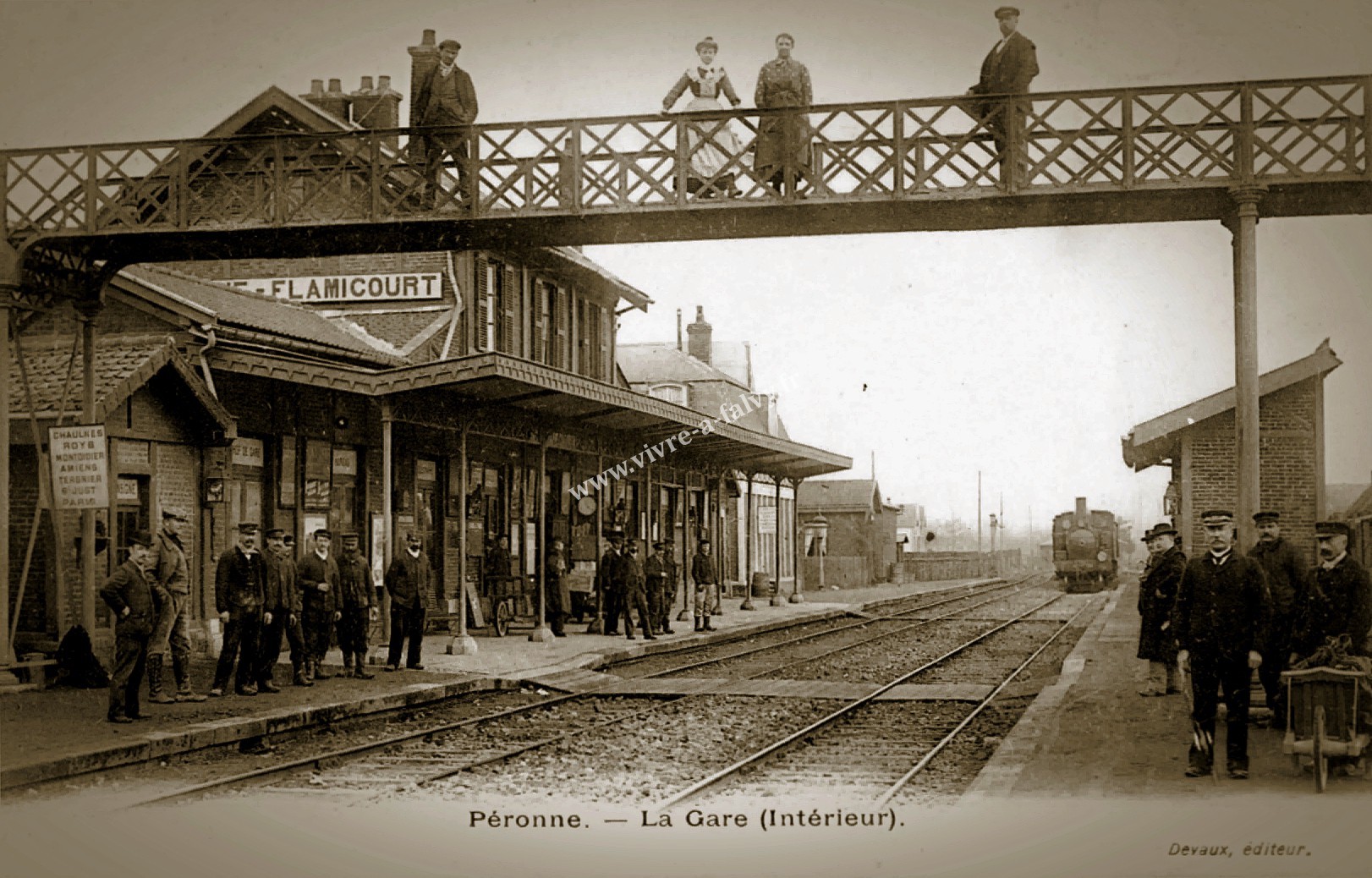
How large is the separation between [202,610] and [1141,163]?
11627 millimetres

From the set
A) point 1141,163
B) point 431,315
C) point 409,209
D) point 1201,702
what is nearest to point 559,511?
point 431,315

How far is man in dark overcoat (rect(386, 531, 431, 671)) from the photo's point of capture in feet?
50.9

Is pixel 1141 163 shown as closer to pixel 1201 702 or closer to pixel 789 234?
pixel 789 234

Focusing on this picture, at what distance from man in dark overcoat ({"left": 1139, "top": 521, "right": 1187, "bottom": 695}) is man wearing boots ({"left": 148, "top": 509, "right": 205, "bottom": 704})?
29.5 ft

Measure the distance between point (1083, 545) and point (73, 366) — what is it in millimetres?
41213

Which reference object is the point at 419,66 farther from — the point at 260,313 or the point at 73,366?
the point at 260,313

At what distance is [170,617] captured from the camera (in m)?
11.9

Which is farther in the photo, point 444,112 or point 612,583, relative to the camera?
point 612,583

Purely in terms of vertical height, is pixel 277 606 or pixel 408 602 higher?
pixel 277 606

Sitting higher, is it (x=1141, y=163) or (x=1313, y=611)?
(x=1141, y=163)

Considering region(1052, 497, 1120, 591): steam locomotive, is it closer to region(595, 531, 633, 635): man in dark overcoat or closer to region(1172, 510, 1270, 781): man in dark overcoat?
region(595, 531, 633, 635): man in dark overcoat

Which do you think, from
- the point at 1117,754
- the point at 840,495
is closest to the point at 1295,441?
the point at 1117,754

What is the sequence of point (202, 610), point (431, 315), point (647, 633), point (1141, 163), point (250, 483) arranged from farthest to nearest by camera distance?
point (431, 315) < point (647, 633) < point (250, 483) < point (202, 610) < point (1141, 163)

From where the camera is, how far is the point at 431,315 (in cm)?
2402
